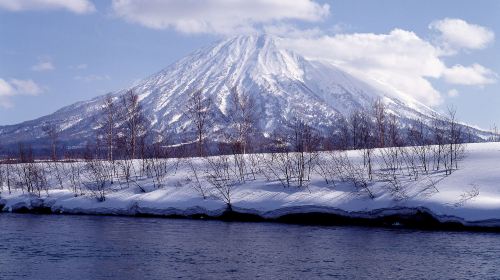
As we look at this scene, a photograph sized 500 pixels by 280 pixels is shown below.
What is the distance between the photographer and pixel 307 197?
30.1m

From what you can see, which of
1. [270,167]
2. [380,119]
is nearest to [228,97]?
[380,119]

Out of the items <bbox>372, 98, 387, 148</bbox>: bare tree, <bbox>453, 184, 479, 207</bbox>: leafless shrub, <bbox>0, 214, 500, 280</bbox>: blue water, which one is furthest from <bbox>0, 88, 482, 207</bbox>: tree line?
<bbox>372, 98, 387, 148</bbox>: bare tree

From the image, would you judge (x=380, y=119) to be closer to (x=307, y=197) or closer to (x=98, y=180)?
(x=307, y=197)

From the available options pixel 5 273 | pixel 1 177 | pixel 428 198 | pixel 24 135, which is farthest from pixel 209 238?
pixel 24 135

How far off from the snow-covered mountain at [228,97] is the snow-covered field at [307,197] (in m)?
105

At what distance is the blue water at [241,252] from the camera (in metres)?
16.0

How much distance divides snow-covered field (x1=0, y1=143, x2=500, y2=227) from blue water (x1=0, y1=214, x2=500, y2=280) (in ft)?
6.95

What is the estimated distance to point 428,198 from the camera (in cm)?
2691

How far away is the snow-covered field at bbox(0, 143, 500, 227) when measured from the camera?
2605cm

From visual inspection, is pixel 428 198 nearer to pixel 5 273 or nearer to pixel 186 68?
pixel 5 273

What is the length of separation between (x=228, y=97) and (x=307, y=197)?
13250cm

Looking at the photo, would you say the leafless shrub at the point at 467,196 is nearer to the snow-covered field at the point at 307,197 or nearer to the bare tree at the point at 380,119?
the snow-covered field at the point at 307,197

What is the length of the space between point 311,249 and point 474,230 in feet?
27.5

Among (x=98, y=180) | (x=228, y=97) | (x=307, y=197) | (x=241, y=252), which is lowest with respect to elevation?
(x=241, y=252)
